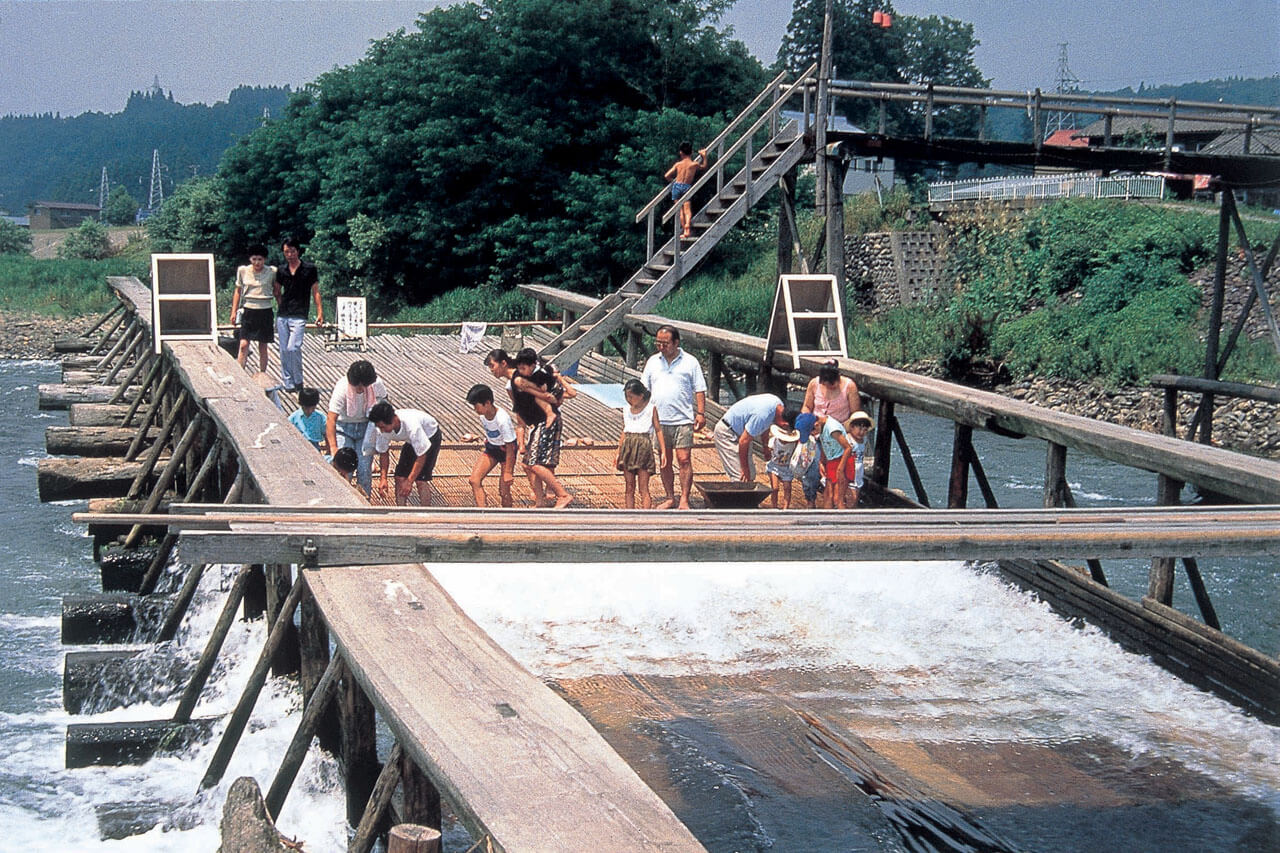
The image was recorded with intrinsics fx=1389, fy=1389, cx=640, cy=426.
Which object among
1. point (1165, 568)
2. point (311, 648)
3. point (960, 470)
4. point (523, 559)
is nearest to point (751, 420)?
point (960, 470)

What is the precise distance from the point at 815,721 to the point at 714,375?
7039mm

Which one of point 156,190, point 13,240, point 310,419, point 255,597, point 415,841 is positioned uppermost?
point 156,190

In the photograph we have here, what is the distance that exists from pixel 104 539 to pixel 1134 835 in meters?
8.61

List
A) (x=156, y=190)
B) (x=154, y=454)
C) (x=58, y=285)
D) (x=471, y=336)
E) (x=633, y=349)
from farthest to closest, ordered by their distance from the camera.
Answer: (x=156, y=190) < (x=58, y=285) < (x=471, y=336) < (x=633, y=349) < (x=154, y=454)

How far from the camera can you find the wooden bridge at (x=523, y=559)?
323 centimetres

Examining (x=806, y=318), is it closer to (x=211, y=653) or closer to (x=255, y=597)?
(x=255, y=597)

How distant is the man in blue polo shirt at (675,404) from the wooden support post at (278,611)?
9.61ft

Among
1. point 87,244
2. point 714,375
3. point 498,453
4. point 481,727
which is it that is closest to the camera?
point 481,727

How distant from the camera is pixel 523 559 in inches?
216

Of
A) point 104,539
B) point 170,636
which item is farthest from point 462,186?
point 170,636

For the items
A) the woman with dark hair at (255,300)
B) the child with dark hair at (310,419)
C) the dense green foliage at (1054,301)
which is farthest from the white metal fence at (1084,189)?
the child with dark hair at (310,419)

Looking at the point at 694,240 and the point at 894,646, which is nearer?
the point at 894,646

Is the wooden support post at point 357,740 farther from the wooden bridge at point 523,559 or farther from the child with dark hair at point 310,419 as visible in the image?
the child with dark hair at point 310,419

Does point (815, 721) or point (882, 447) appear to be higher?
point (882, 447)
